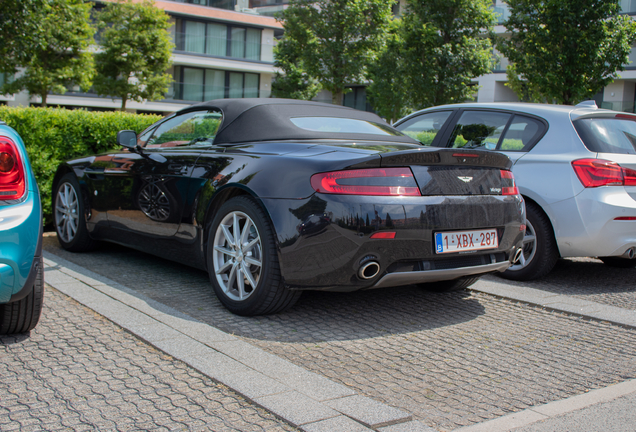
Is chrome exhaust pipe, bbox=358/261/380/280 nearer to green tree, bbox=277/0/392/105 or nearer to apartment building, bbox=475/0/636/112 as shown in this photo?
apartment building, bbox=475/0/636/112

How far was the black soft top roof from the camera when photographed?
15.5ft

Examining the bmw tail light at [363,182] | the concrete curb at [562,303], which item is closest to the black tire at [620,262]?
the concrete curb at [562,303]

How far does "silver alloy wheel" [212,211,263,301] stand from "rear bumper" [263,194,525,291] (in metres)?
0.29

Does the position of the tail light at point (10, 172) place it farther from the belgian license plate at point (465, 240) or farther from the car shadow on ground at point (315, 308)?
the belgian license plate at point (465, 240)

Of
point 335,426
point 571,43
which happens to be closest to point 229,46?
point 571,43

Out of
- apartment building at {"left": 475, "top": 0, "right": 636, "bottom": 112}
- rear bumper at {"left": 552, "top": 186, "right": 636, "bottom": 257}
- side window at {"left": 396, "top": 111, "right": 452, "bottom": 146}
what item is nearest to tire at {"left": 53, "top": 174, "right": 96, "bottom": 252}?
side window at {"left": 396, "top": 111, "right": 452, "bottom": 146}

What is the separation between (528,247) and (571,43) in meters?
13.2

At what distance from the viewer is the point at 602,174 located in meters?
5.28

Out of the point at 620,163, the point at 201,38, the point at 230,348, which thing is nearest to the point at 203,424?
the point at 230,348

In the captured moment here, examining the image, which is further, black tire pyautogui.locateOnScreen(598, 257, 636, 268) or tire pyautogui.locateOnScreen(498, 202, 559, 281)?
black tire pyautogui.locateOnScreen(598, 257, 636, 268)

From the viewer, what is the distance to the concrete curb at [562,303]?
15.1 ft

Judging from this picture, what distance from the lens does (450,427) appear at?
8.93 ft

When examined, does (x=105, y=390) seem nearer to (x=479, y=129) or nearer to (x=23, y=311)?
(x=23, y=311)

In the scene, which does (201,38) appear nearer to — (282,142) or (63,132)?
(63,132)
